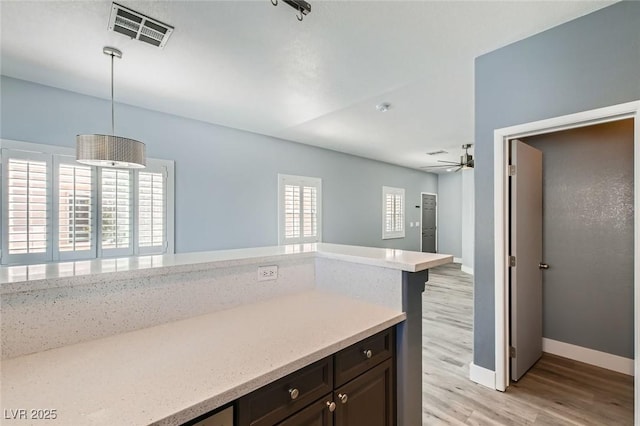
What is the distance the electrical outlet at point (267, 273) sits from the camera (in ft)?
5.36

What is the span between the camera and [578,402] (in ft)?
7.30

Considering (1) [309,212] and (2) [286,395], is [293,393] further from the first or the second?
(1) [309,212]

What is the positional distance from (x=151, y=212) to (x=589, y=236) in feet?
15.8

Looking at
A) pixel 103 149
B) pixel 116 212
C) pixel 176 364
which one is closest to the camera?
pixel 176 364

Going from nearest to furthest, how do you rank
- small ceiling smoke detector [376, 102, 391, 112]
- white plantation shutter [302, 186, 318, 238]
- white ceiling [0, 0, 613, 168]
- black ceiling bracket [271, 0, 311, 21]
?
black ceiling bracket [271, 0, 311, 21] < white ceiling [0, 0, 613, 168] < small ceiling smoke detector [376, 102, 391, 112] < white plantation shutter [302, 186, 318, 238]

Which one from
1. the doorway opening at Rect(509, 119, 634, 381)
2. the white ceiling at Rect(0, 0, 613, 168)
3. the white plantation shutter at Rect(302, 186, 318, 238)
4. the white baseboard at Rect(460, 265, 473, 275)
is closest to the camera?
the white ceiling at Rect(0, 0, 613, 168)

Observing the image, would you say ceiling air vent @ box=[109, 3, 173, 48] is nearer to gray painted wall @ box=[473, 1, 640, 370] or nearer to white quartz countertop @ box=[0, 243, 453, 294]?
white quartz countertop @ box=[0, 243, 453, 294]

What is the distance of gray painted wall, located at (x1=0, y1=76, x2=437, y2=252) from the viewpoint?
3.06 m

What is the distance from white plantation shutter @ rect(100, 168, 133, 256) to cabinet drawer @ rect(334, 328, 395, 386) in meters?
3.34

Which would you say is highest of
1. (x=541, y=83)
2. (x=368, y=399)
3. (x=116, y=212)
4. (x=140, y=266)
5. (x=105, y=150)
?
(x=541, y=83)

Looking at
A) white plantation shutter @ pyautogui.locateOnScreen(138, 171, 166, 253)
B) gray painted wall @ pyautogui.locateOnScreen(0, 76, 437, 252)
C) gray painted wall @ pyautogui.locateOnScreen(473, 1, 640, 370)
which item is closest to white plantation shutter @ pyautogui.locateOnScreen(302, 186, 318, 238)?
gray painted wall @ pyautogui.locateOnScreen(0, 76, 437, 252)

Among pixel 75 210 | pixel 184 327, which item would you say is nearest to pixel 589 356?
pixel 184 327

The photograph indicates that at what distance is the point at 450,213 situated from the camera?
910 centimetres

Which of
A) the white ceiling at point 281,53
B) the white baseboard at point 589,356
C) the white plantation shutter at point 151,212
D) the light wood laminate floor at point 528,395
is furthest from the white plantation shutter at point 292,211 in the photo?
the white baseboard at point 589,356
